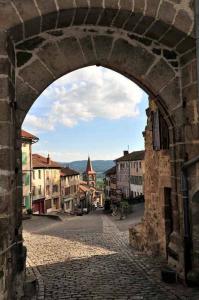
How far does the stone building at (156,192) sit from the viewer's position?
28.9 ft

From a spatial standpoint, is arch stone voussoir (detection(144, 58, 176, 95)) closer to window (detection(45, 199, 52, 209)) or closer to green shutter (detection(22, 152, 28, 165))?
green shutter (detection(22, 152, 28, 165))

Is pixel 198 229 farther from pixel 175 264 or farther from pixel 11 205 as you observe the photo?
pixel 11 205

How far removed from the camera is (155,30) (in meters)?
5.89

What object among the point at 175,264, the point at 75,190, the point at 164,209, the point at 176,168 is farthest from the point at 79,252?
the point at 75,190

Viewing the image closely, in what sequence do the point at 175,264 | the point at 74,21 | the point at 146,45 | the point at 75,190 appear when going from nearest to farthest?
1. the point at 74,21
2. the point at 146,45
3. the point at 175,264
4. the point at 75,190

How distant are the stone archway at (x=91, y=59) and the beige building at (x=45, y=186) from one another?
129ft

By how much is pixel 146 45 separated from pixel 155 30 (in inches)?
18.9

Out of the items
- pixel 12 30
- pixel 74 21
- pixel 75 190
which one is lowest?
pixel 75 190

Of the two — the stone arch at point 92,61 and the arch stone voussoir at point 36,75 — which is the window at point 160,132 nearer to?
the stone arch at point 92,61

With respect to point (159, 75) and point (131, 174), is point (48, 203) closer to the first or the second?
point (131, 174)

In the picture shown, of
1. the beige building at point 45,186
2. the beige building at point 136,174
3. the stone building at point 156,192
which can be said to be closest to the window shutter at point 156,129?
the stone building at point 156,192

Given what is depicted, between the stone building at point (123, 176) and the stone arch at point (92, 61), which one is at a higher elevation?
the stone arch at point (92, 61)

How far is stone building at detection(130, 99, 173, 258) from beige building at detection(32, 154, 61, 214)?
1363 inches

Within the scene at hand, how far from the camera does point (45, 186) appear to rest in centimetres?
4906
